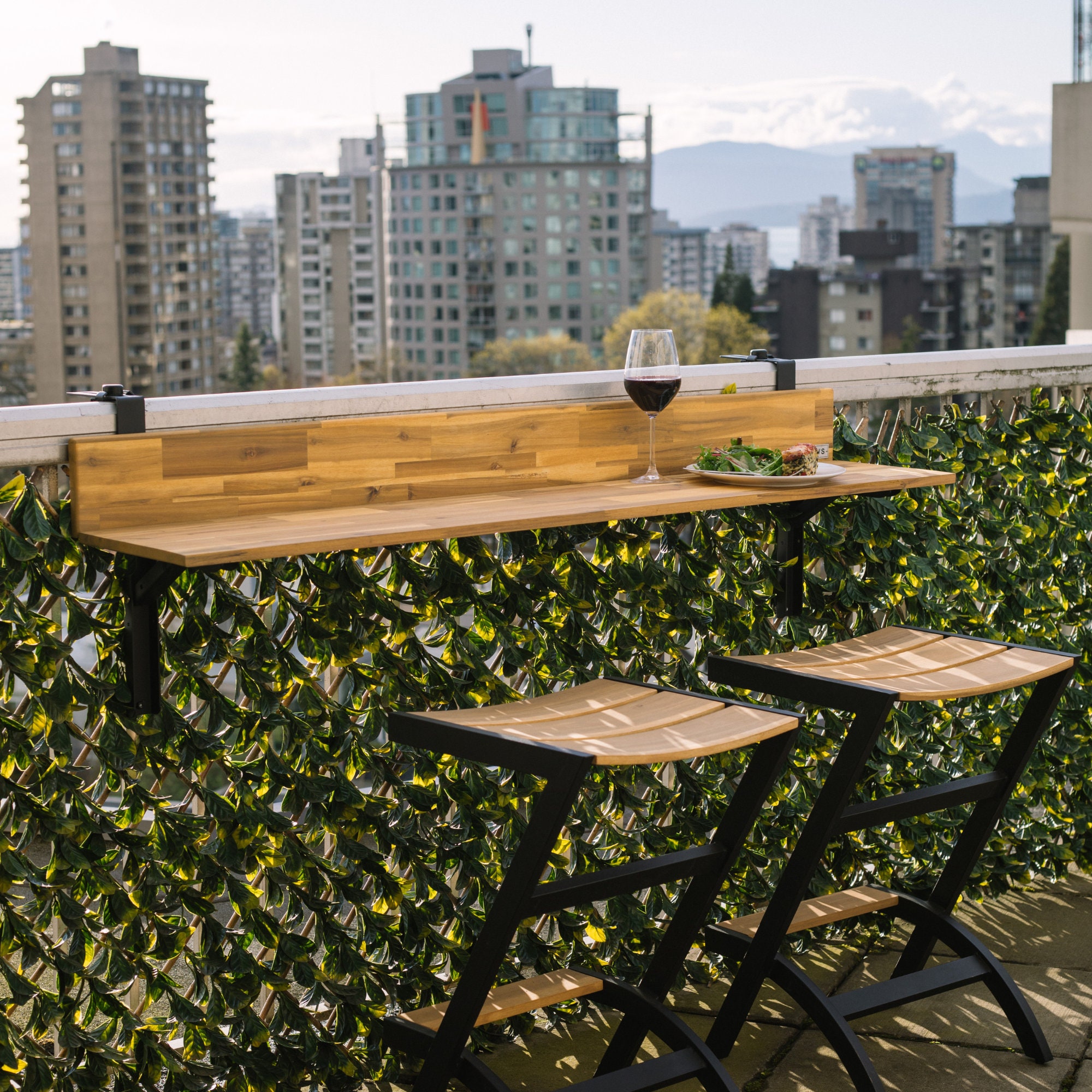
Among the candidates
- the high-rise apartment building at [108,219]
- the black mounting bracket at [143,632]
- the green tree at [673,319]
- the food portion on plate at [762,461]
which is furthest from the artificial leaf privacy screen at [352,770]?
the high-rise apartment building at [108,219]

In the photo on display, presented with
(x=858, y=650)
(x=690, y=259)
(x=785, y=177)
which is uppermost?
(x=785, y=177)

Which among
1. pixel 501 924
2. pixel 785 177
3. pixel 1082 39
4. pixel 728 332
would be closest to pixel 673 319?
pixel 728 332

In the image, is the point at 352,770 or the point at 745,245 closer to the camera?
the point at 352,770

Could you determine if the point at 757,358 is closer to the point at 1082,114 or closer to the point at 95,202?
the point at 1082,114

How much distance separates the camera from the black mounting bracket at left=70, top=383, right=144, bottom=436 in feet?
5.96

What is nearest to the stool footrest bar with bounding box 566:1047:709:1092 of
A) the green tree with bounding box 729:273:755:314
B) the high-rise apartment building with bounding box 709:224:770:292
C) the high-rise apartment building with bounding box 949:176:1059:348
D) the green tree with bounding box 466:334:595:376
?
the green tree with bounding box 729:273:755:314

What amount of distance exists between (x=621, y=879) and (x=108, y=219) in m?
66.7

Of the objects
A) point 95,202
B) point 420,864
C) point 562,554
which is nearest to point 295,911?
point 420,864

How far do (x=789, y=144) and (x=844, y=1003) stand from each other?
130m

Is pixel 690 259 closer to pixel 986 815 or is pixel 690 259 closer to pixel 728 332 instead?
pixel 728 332

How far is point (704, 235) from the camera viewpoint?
10312 centimetres

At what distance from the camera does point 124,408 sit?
182cm

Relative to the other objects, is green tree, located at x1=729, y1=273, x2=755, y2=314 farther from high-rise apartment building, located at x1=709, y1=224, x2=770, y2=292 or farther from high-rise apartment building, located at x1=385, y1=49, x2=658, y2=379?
high-rise apartment building, located at x1=709, y1=224, x2=770, y2=292

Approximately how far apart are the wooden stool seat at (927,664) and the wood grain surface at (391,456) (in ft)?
1.33
